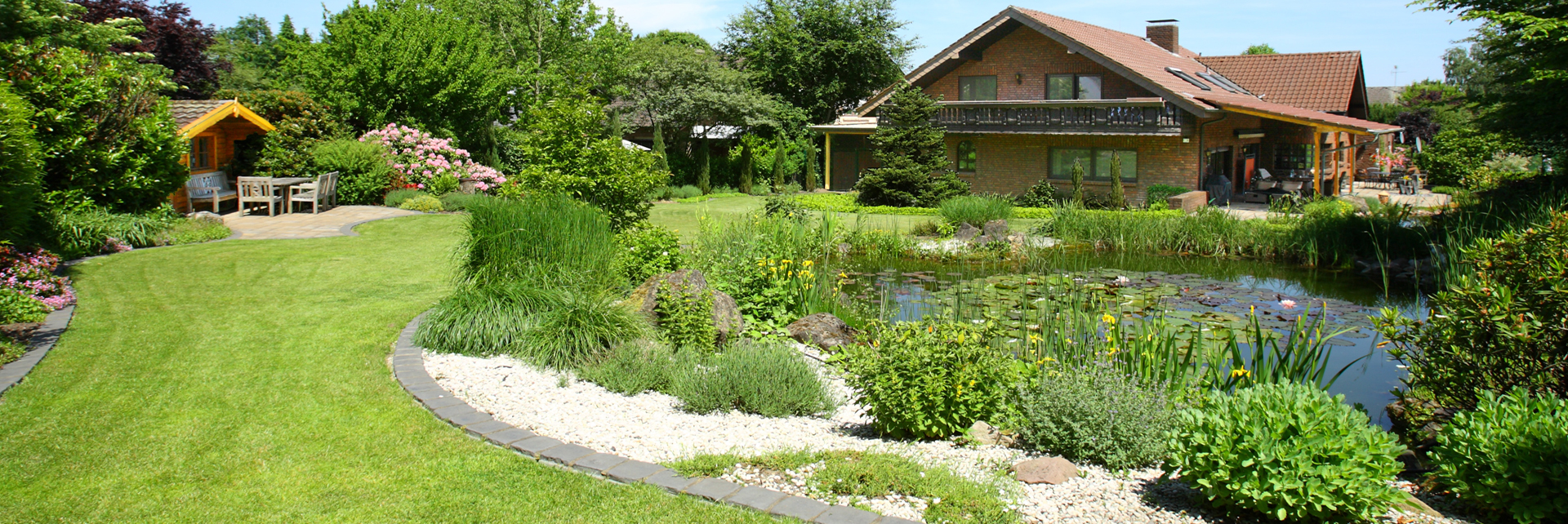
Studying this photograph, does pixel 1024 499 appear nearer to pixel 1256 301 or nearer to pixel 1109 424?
pixel 1109 424

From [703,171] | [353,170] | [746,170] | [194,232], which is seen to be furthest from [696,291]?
[746,170]

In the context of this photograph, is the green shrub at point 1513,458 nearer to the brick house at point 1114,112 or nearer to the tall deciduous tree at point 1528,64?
the tall deciduous tree at point 1528,64

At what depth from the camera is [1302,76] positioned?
3027cm

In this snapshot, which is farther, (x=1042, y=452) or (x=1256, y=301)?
(x=1256, y=301)

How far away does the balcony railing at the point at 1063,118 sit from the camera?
22.9 metres

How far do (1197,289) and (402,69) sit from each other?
19.6 m

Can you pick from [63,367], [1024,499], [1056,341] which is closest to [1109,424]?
[1024,499]

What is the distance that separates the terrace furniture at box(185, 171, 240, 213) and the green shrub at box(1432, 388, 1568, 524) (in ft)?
62.9

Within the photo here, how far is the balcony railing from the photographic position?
22.9m

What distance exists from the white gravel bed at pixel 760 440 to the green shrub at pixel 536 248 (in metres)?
1.11

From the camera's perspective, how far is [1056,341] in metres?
6.97

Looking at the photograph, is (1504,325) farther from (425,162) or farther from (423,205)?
(425,162)

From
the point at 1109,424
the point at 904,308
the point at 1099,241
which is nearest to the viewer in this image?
the point at 1109,424

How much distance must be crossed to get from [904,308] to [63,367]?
292 inches
